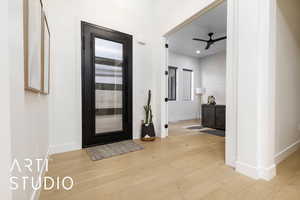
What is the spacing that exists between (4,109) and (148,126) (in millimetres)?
2468

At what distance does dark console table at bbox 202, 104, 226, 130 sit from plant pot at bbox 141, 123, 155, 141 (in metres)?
2.14

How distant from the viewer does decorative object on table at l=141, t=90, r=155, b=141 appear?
290cm

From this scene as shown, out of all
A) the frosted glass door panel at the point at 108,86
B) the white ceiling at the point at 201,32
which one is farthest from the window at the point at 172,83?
the frosted glass door panel at the point at 108,86

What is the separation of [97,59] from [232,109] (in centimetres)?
230

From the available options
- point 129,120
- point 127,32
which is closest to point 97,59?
point 127,32

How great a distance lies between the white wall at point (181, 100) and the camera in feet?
17.8

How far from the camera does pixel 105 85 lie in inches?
106

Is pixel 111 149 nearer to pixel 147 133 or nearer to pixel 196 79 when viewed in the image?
pixel 147 133

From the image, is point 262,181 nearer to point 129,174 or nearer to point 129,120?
point 129,174

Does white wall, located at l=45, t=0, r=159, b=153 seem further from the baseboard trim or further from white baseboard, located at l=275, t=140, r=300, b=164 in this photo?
white baseboard, located at l=275, t=140, r=300, b=164

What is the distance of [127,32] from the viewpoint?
113 inches

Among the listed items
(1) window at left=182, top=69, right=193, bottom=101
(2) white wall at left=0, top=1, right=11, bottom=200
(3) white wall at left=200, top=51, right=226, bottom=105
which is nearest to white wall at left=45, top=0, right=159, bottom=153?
(2) white wall at left=0, top=1, right=11, bottom=200

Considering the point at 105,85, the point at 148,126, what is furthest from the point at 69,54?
the point at 148,126

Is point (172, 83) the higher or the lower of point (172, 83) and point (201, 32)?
the lower
